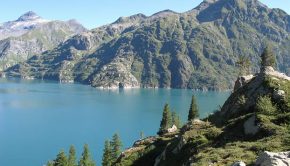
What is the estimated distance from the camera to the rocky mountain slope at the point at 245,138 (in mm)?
36147

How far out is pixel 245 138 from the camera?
150 feet

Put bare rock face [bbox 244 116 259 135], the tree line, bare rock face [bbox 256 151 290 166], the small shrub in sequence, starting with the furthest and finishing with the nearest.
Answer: the tree line, the small shrub, bare rock face [bbox 244 116 259 135], bare rock face [bbox 256 151 290 166]

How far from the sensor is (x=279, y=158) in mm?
26703

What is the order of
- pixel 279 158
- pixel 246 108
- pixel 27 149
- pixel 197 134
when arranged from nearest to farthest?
pixel 279 158 < pixel 197 134 < pixel 246 108 < pixel 27 149

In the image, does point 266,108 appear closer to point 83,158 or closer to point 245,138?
point 245,138

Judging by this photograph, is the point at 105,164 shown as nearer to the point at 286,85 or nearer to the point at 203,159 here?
the point at 286,85

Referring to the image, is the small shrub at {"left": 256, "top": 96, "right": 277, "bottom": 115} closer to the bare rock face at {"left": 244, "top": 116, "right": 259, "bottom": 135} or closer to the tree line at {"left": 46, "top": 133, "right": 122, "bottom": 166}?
the bare rock face at {"left": 244, "top": 116, "right": 259, "bottom": 135}

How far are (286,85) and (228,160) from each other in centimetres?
2731

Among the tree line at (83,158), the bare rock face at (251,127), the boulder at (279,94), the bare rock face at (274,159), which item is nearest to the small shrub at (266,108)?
the bare rock face at (251,127)

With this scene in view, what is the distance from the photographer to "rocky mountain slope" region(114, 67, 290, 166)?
3615 centimetres

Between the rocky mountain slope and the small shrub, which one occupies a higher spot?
the small shrub

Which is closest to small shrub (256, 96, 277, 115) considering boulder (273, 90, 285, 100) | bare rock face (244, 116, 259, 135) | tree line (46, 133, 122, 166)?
bare rock face (244, 116, 259, 135)

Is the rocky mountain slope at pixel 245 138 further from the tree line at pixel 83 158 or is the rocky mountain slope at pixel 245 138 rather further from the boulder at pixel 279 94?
the tree line at pixel 83 158

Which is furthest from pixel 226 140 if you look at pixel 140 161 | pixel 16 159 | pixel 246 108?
pixel 16 159
